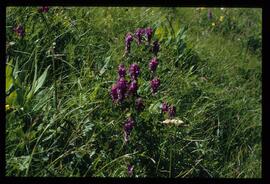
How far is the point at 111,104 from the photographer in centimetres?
254

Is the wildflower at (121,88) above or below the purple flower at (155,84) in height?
above

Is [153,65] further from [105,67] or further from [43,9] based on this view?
[43,9]

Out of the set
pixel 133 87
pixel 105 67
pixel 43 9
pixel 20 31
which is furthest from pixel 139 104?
pixel 43 9

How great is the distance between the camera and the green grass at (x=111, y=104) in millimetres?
2336

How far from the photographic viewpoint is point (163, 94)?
2.85m

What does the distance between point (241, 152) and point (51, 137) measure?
41.5 inches

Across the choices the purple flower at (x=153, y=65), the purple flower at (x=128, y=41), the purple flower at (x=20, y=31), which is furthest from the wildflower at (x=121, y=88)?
the purple flower at (x=20, y=31)

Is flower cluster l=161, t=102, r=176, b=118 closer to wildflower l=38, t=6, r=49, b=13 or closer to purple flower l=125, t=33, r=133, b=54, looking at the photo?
purple flower l=125, t=33, r=133, b=54

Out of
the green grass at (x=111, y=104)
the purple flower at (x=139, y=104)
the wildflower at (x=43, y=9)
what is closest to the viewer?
the green grass at (x=111, y=104)

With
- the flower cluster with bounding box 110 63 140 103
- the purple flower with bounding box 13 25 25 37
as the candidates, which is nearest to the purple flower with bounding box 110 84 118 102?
the flower cluster with bounding box 110 63 140 103

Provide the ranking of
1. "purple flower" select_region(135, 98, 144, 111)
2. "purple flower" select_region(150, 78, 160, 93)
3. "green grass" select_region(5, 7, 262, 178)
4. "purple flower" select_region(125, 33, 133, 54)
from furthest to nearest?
"purple flower" select_region(125, 33, 133, 54) → "purple flower" select_region(150, 78, 160, 93) → "purple flower" select_region(135, 98, 144, 111) → "green grass" select_region(5, 7, 262, 178)

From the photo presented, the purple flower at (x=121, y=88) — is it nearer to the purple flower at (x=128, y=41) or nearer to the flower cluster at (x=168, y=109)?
the flower cluster at (x=168, y=109)

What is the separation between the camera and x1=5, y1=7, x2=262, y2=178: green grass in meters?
2.34
